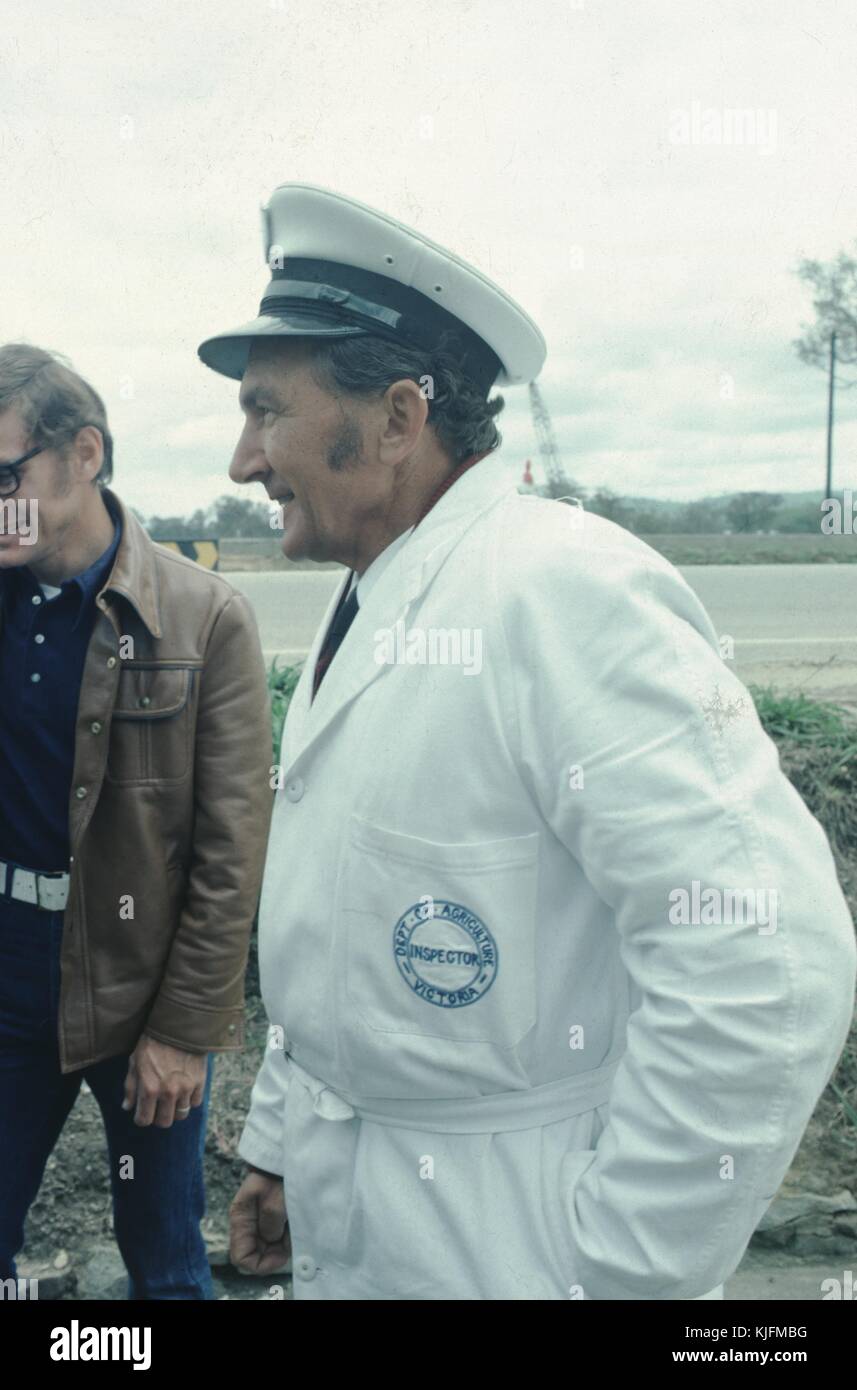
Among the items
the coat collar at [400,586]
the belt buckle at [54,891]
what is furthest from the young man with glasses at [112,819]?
the coat collar at [400,586]

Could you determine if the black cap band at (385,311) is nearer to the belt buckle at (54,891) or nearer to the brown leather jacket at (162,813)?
the brown leather jacket at (162,813)

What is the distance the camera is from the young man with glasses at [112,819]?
7.69 ft

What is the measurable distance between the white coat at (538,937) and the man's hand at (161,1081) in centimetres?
76

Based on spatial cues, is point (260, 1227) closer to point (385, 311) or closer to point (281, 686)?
point (385, 311)

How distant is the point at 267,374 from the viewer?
174 centimetres

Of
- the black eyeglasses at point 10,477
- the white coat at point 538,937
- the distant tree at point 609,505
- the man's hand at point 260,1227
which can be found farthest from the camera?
the distant tree at point 609,505

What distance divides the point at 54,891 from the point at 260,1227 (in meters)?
0.76

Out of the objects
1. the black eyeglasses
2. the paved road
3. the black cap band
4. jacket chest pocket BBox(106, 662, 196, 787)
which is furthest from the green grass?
the black cap band

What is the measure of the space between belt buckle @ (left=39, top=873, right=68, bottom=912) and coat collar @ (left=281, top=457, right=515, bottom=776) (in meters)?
0.83

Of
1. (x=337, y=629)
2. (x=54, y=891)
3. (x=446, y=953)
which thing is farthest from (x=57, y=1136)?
(x=446, y=953)

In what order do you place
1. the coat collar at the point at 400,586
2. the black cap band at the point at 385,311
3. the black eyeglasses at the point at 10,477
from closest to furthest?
the coat collar at the point at 400,586
the black cap band at the point at 385,311
the black eyeglasses at the point at 10,477

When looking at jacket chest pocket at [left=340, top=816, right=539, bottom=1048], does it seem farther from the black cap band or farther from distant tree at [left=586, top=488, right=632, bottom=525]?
distant tree at [left=586, top=488, right=632, bottom=525]

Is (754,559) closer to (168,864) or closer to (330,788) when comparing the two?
(168,864)

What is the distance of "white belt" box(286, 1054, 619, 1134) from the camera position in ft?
4.97
